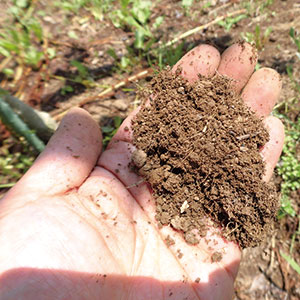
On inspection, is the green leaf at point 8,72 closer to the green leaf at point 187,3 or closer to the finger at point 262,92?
the green leaf at point 187,3

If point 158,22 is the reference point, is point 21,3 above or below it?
above

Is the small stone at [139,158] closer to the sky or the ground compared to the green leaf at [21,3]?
closer to the ground

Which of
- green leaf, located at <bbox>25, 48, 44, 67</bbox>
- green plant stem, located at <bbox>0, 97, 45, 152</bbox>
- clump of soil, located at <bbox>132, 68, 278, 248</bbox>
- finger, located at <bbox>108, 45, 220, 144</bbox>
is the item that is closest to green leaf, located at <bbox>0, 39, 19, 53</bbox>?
green leaf, located at <bbox>25, 48, 44, 67</bbox>

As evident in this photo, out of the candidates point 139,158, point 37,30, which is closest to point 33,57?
point 37,30

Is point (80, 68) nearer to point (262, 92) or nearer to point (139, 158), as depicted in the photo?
point (139, 158)

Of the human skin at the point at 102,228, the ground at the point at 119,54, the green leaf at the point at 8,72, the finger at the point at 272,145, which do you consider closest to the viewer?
the human skin at the point at 102,228

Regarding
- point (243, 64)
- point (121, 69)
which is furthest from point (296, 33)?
point (121, 69)

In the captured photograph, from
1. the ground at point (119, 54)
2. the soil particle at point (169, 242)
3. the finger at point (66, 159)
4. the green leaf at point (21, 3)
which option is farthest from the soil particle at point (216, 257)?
the green leaf at point (21, 3)

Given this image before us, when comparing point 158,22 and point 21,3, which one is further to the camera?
point 21,3
